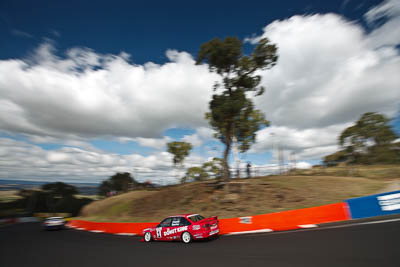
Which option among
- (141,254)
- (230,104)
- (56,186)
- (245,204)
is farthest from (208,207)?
(56,186)

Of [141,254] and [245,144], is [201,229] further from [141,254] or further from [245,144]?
[245,144]

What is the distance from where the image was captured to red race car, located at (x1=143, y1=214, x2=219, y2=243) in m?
10.0

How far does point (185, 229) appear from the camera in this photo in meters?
10.5

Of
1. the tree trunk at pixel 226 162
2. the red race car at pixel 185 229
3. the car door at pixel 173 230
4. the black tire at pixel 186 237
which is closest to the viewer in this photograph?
the red race car at pixel 185 229

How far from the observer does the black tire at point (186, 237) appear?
10302 millimetres

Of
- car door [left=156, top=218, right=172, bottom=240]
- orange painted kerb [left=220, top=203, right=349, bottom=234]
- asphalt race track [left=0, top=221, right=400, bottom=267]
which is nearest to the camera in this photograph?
asphalt race track [left=0, top=221, right=400, bottom=267]

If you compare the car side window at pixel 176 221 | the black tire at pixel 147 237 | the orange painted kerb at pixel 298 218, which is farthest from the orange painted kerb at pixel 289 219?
the black tire at pixel 147 237

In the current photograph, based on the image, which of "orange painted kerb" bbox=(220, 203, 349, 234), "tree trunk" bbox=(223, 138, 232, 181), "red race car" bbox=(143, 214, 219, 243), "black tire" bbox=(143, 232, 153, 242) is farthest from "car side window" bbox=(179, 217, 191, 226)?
"tree trunk" bbox=(223, 138, 232, 181)

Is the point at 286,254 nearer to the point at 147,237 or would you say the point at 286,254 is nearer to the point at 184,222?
the point at 184,222

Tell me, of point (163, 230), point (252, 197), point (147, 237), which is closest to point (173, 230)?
point (163, 230)

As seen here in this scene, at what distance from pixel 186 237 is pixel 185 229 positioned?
1.19 ft

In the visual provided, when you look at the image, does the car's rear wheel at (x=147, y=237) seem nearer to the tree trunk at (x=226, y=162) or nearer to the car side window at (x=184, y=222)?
the car side window at (x=184, y=222)

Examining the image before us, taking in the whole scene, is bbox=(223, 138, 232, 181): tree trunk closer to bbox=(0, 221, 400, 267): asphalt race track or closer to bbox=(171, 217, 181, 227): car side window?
bbox=(171, 217, 181, 227): car side window

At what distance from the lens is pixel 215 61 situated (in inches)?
819
